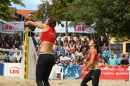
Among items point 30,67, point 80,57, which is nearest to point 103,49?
point 80,57

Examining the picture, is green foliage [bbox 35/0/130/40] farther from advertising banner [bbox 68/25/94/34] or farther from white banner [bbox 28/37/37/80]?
white banner [bbox 28/37/37/80]

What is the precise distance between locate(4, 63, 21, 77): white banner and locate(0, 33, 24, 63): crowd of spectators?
76 centimetres

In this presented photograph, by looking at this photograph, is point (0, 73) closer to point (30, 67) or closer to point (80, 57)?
point (30, 67)

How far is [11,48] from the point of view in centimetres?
2030

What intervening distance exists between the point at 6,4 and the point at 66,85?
1698cm

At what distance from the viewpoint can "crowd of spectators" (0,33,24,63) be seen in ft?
60.7

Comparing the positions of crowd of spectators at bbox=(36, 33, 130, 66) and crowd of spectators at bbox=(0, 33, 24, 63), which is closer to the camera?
crowd of spectators at bbox=(0, 33, 24, 63)

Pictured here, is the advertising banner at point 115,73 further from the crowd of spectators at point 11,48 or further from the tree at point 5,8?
the tree at point 5,8

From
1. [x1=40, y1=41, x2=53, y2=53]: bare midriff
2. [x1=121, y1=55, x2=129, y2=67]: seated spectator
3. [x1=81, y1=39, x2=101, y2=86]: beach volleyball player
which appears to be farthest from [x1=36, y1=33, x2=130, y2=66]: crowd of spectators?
[x1=40, y1=41, x2=53, y2=53]: bare midriff

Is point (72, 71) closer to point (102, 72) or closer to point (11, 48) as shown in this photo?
point (102, 72)

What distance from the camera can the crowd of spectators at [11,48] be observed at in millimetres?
18492

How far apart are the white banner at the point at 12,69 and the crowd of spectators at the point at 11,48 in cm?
76

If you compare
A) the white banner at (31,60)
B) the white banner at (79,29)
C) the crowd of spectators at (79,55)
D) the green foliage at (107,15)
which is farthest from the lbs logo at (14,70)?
the white banner at (79,29)

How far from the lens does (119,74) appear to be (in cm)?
1864
